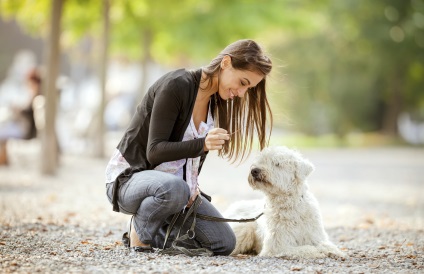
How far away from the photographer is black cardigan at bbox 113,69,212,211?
5152 mm

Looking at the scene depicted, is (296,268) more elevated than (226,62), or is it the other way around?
(226,62)

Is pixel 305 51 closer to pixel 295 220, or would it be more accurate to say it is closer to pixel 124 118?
pixel 124 118

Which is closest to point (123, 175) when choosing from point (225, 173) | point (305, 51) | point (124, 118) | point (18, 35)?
point (225, 173)

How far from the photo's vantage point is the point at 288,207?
5570 mm

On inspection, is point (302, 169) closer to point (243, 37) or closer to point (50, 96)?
point (50, 96)

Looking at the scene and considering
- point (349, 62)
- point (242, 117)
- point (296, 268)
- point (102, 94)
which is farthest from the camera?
point (349, 62)

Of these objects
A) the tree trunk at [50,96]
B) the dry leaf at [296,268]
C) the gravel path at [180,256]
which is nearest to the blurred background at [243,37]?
the tree trunk at [50,96]

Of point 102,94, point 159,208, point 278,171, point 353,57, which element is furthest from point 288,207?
point 353,57

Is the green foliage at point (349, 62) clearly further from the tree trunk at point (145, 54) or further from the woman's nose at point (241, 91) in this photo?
the woman's nose at point (241, 91)

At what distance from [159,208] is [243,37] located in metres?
14.2

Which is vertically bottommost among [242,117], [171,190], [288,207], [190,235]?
[190,235]

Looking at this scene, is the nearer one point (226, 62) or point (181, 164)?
point (226, 62)

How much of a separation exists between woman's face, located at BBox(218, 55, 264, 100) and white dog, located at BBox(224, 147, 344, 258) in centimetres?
58

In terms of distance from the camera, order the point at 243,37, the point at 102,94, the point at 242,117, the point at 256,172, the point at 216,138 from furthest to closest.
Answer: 1. the point at 243,37
2. the point at 102,94
3. the point at 242,117
4. the point at 256,172
5. the point at 216,138
